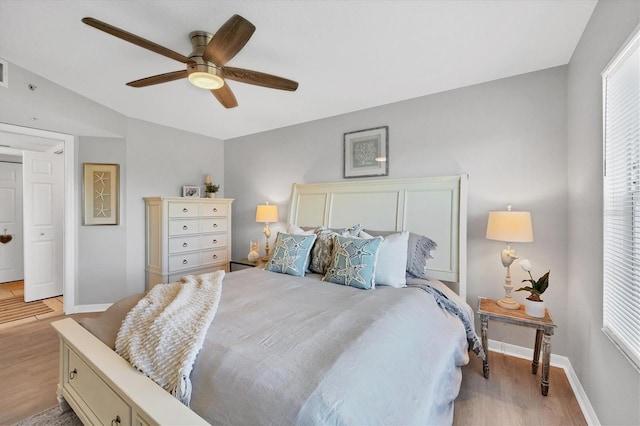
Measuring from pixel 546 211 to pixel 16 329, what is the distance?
541 centimetres

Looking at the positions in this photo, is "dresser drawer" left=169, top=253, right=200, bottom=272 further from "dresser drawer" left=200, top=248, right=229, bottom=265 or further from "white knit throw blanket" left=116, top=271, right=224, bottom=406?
"white knit throw blanket" left=116, top=271, right=224, bottom=406

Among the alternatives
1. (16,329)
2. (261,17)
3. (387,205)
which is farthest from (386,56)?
(16,329)

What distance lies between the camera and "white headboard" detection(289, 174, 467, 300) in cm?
253

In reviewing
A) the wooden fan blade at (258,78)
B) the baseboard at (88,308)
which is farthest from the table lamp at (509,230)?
the baseboard at (88,308)

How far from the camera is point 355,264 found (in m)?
2.15

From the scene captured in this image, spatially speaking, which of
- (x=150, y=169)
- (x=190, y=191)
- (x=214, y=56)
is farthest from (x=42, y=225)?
(x=214, y=56)

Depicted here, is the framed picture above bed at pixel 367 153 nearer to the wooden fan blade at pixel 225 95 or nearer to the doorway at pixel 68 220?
the wooden fan blade at pixel 225 95

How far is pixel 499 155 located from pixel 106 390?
3183 millimetres

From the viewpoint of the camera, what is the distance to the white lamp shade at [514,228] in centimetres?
209

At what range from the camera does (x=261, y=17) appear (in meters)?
1.80

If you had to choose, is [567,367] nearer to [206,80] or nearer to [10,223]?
[206,80]

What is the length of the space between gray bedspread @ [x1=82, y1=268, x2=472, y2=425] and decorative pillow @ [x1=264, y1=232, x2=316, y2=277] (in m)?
0.54

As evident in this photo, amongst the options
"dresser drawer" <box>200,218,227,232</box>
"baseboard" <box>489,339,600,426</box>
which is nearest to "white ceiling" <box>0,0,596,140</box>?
"dresser drawer" <box>200,218,227,232</box>

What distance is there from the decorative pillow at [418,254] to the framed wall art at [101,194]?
3.65 metres
